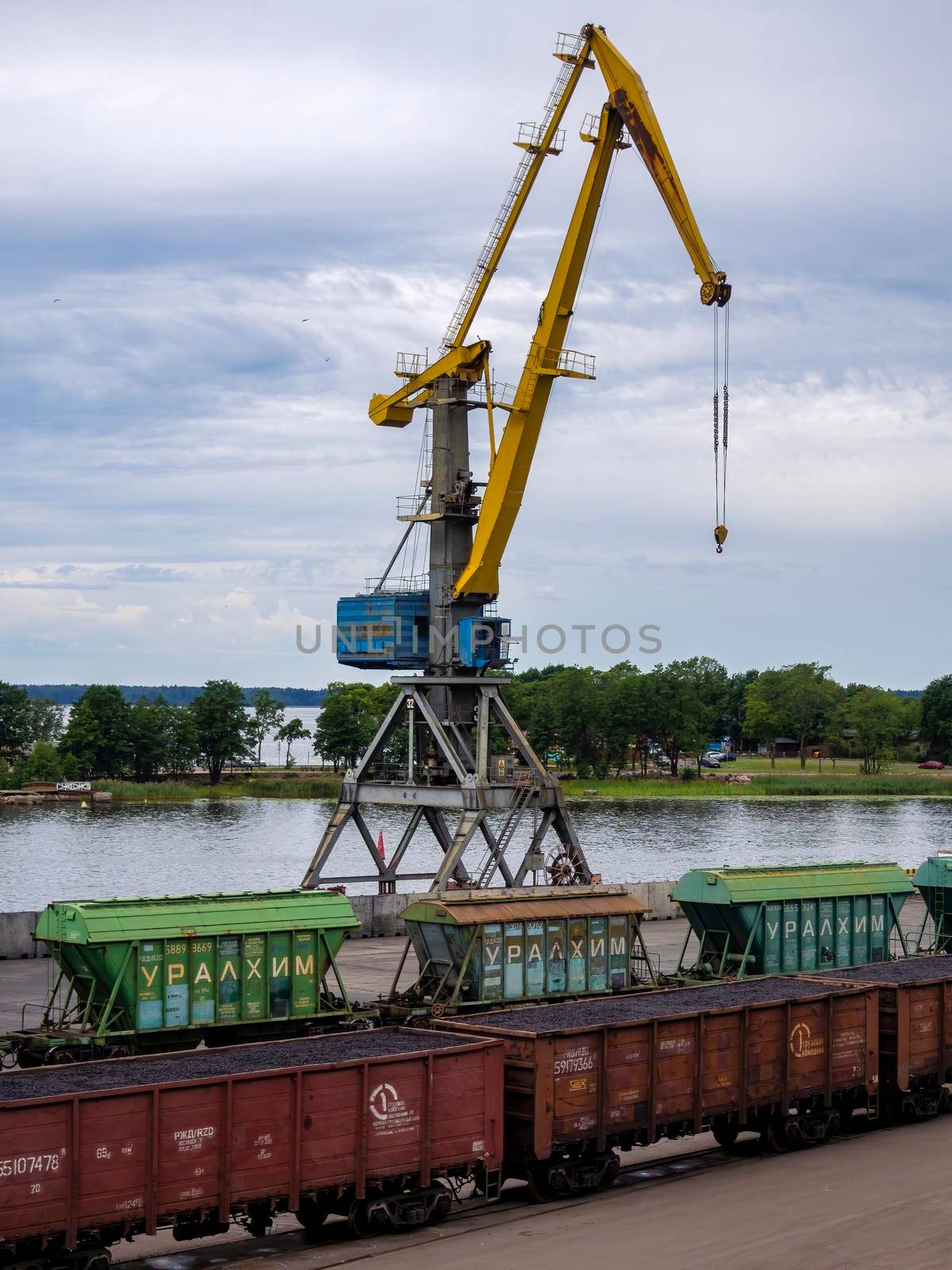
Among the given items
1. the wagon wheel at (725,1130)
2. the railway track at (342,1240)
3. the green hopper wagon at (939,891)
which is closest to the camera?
the railway track at (342,1240)

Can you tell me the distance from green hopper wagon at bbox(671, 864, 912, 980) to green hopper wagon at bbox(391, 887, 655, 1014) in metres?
1.70

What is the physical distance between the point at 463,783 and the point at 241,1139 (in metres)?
32.1

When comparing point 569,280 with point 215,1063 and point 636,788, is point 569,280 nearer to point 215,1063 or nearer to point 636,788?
point 215,1063

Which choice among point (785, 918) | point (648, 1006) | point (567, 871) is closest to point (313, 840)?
point (567, 871)

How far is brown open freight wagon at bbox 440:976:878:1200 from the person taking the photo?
18688 millimetres

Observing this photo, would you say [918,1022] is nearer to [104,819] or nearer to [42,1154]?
[42,1154]

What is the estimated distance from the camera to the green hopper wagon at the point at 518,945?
27.4m

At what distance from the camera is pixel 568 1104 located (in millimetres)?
18766

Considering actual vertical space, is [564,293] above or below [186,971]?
above

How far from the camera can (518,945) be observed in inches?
1104

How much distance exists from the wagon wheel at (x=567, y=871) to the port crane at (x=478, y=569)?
58 millimetres

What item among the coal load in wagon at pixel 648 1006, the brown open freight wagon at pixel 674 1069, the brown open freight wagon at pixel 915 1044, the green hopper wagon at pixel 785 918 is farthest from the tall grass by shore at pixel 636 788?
the brown open freight wagon at pixel 674 1069

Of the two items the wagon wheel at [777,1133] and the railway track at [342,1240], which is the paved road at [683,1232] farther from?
the wagon wheel at [777,1133]

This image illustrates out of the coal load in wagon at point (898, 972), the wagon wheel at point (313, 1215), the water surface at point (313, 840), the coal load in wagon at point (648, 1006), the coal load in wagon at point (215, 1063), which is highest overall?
the coal load in wagon at point (215, 1063)
